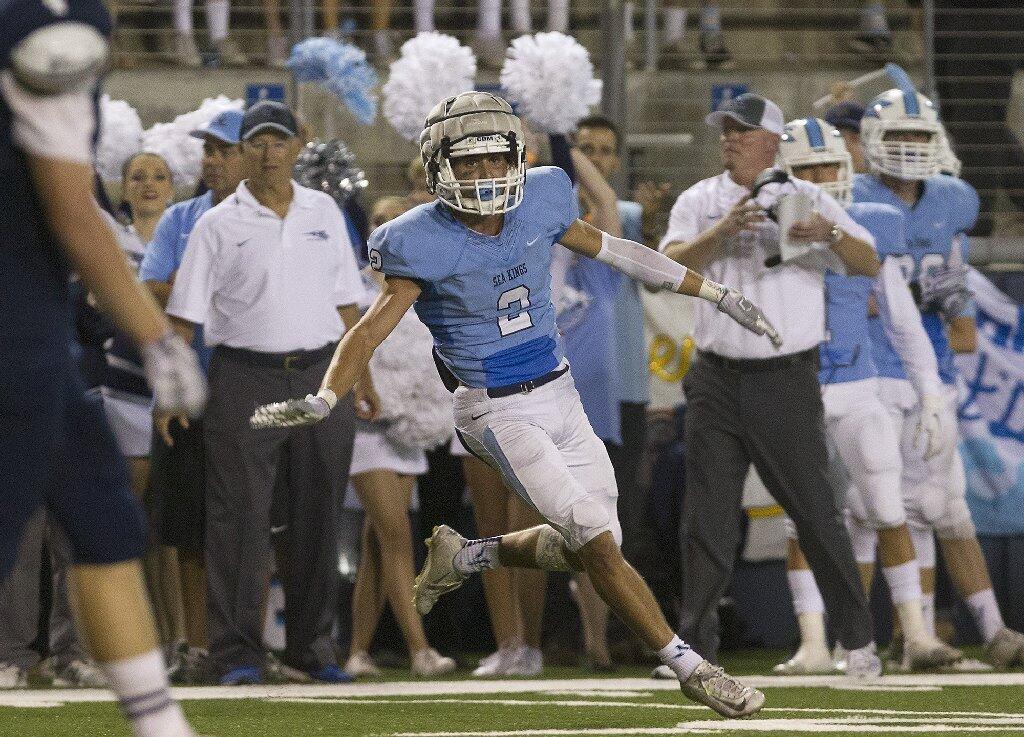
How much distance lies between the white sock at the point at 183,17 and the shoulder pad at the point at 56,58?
8.69 metres

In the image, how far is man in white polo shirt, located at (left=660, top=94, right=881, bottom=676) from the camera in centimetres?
729

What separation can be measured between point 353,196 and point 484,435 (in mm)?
3037

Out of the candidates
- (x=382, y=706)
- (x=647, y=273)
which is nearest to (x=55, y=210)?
(x=647, y=273)

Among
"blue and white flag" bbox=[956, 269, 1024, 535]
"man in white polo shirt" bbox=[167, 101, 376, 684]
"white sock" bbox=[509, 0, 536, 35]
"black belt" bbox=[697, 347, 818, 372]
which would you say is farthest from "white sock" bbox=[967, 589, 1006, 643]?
"white sock" bbox=[509, 0, 536, 35]

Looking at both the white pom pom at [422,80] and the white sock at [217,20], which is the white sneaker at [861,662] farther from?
the white sock at [217,20]

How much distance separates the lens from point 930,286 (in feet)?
28.2

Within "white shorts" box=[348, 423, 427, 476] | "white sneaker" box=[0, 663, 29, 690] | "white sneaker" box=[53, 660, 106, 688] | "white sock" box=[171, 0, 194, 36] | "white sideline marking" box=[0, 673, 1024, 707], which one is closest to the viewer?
"white sideline marking" box=[0, 673, 1024, 707]

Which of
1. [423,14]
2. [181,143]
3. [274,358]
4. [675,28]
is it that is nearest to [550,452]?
[274,358]

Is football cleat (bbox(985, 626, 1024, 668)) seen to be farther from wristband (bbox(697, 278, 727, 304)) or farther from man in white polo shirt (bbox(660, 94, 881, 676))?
wristband (bbox(697, 278, 727, 304))

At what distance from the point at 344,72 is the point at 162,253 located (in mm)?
1784

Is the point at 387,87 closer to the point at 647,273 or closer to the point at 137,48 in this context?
the point at 647,273

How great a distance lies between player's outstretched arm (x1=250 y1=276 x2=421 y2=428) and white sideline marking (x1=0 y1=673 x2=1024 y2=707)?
1.76 m

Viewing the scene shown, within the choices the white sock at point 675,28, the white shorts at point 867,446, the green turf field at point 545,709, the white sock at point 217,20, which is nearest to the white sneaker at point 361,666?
the green turf field at point 545,709

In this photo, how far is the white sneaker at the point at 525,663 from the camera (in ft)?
26.5
